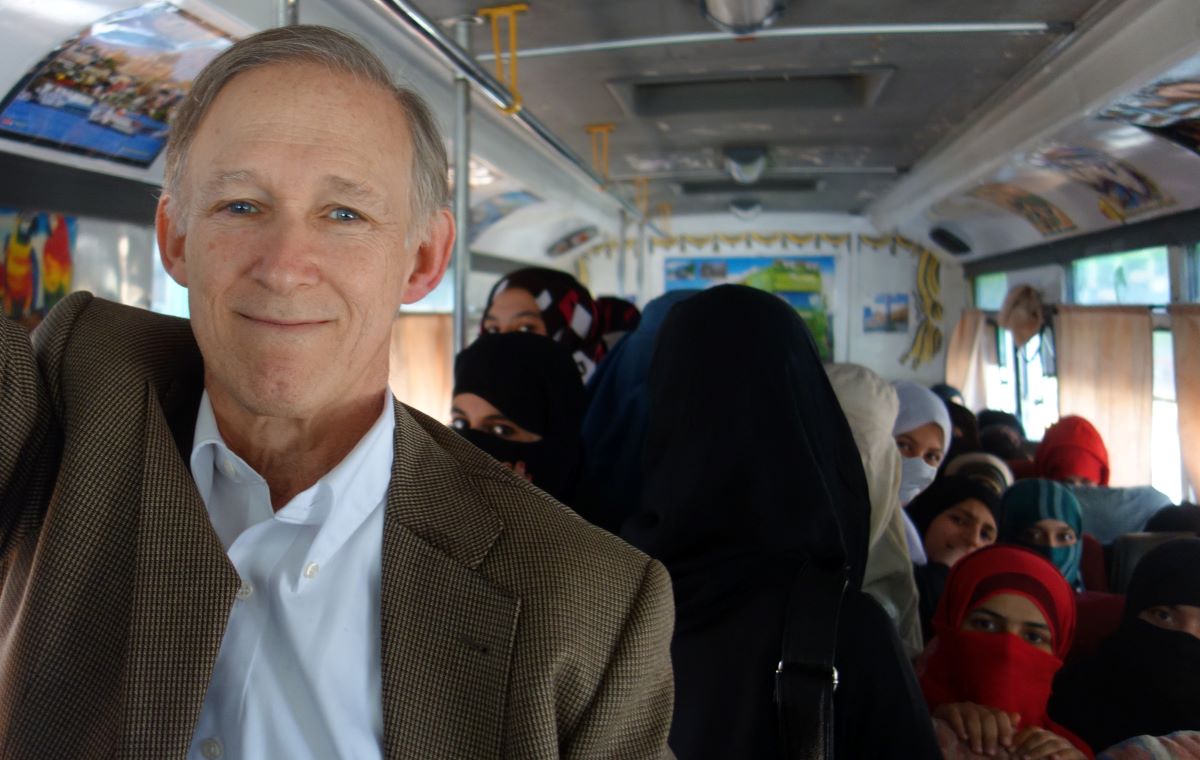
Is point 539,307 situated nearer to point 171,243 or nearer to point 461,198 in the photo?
point 461,198

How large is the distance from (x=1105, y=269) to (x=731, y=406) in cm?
534

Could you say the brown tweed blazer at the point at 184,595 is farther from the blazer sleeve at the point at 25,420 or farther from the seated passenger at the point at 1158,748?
the seated passenger at the point at 1158,748

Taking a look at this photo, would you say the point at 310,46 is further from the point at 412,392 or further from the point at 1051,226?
the point at 1051,226

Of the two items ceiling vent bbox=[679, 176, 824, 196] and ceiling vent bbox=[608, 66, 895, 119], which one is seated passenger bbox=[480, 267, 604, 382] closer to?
ceiling vent bbox=[608, 66, 895, 119]

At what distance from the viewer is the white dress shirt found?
103cm

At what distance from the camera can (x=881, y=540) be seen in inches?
95.0

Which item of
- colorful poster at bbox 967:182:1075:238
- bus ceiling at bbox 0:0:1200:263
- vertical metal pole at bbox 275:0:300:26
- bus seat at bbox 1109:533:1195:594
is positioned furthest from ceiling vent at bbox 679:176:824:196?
vertical metal pole at bbox 275:0:300:26

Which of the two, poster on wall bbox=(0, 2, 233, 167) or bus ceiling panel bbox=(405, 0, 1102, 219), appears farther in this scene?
bus ceiling panel bbox=(405, 0, 1102, 219)

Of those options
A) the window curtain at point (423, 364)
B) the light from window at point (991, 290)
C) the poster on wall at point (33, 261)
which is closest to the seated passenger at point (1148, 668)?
the poster on wall at point (33, 261)

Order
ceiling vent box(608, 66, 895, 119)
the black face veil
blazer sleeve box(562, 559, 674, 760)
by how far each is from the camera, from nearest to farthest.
A: blazer sleeve box(562, 559, 674, 760), the black face veil, ceiling vent box(608, 66, 895, 119)

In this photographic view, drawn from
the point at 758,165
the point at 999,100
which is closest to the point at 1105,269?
the point at 999,100

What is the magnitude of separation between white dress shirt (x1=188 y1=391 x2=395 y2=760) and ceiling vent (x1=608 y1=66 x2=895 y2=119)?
4063mm

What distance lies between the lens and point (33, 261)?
3.00 metres

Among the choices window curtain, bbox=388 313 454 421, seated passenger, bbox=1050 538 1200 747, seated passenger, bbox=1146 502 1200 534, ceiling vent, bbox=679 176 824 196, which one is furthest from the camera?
ceiling vent, bbox=679 176 824 196
